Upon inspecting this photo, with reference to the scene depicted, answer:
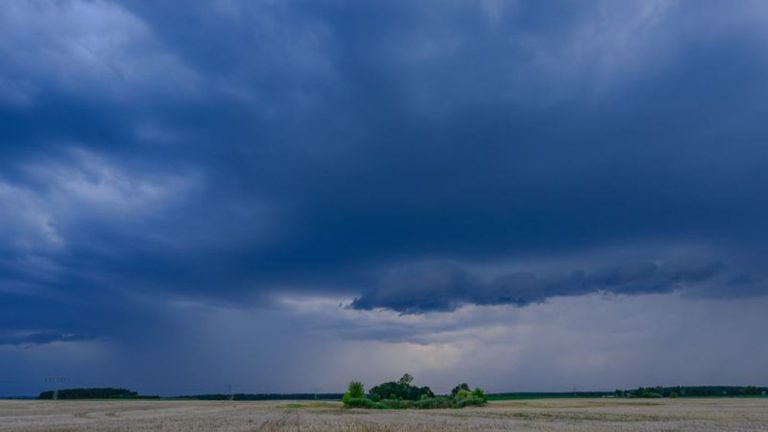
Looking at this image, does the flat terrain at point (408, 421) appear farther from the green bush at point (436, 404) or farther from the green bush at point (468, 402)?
the green bush at point (468, 402)

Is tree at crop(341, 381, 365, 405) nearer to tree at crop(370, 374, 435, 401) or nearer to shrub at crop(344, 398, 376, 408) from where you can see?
shrub at crop(344, 398, 376, 408)

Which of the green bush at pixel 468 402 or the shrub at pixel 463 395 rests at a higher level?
the shrub at pixel 463 395

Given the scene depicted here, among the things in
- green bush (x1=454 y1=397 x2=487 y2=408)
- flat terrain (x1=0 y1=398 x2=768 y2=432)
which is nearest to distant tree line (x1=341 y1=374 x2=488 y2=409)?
green bush (x1=454 y1=397 x2=487 y2=408)

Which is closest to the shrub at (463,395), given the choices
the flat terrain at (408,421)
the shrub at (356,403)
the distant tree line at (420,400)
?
the distant tree line at (420,400)

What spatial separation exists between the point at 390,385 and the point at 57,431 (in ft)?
340

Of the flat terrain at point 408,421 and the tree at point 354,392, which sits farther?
the tree at point 354,392

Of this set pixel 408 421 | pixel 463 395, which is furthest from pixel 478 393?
pixel 408 421

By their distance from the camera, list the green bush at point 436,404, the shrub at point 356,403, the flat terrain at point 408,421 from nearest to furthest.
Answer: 1. the flat terrain at point 408,421
2. the shrub at point 356,403
3. the green bush at point 436,404

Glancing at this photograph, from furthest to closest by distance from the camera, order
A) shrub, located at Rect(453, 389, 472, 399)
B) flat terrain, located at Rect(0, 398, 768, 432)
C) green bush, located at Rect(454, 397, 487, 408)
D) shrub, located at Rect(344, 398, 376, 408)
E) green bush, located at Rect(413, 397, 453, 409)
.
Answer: shrub, located at Rect(453, 389, 472, 399) < green bush, located at Rect(454, 397, 487, 408) < green bush, located at Rect(413, 397, 453, 409) < shrub, located at Rect(344, 398, 376, 408) < flat terrain, located at Rect(0, 398, 768, 432)

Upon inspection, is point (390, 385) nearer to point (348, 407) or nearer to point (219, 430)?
point (348, 407)

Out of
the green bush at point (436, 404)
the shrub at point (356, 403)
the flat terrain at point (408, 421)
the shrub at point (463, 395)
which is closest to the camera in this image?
the flat terrain at point (408, 421)

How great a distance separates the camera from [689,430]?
39188 mm

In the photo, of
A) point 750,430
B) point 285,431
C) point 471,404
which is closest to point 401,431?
point 285,431

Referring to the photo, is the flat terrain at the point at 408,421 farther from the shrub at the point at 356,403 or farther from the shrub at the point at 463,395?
the shrub at the point at 463,395
